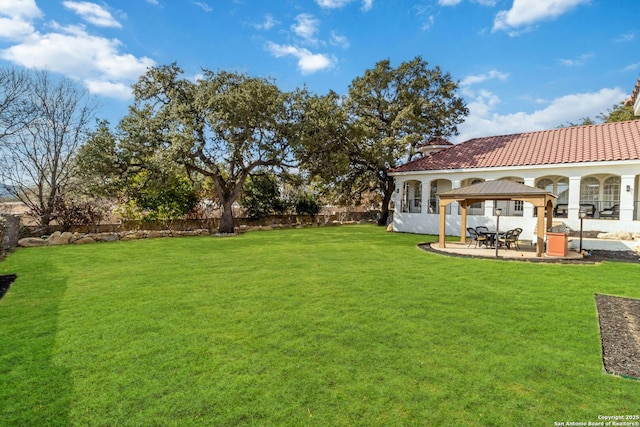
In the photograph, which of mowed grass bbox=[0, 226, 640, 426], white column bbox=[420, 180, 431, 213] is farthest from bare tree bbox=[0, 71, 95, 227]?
white column bbox=[420, 180, 431, 213]

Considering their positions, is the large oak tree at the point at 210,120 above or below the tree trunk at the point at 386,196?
above

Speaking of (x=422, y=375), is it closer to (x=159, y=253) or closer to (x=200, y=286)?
(x=200, y=286)

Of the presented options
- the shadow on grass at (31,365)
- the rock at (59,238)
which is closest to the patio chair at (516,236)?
the shadow on grass at (31,365)

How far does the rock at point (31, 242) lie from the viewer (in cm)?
1387

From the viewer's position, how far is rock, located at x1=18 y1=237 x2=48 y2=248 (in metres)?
13.9

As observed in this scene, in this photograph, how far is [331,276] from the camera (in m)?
8.31

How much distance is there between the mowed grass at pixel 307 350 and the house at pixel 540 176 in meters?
9.37

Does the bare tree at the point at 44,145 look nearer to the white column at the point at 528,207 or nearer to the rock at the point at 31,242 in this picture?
the rock at the point at 31,242

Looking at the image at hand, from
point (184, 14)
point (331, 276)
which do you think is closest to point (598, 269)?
point (331, 276)

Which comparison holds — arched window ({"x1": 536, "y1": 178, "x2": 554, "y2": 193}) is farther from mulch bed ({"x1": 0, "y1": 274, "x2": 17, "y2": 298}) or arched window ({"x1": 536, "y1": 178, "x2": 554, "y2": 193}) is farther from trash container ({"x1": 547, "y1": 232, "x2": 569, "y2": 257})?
mulch bed ({"x1": 0, "y1": 274, "x2": 17, "y2": 298})

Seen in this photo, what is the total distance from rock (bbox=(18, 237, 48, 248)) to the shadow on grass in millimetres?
9097

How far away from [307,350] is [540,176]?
56.9 ft

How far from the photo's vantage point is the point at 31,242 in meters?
14.0

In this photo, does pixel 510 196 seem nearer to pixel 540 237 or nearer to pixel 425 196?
pixel 540 237
